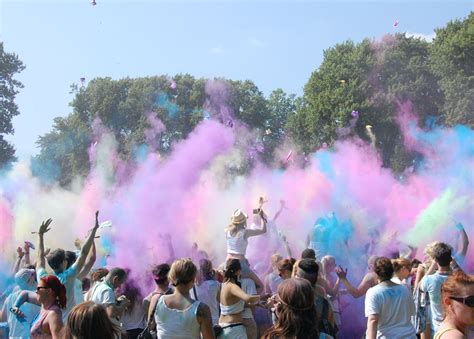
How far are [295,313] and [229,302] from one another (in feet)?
7.70

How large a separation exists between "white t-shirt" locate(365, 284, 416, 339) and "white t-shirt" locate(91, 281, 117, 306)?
2.58 m

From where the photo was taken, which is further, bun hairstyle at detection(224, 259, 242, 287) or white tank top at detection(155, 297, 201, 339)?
bun hairstyle at detection(224, 259, 242, 287)

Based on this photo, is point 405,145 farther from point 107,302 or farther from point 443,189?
point 107,302

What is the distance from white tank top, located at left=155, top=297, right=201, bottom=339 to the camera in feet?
16.4

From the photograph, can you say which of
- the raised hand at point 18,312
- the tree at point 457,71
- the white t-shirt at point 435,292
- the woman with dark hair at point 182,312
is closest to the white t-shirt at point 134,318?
the raised hand at point 18,312

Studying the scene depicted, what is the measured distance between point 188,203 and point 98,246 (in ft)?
10.6

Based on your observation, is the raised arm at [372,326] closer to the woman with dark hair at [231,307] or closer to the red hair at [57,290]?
the woman with dark hair at [231,307]

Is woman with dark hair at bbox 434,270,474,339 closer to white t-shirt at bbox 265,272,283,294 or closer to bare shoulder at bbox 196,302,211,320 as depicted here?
bare shoulder at bbox 196,302,211,320

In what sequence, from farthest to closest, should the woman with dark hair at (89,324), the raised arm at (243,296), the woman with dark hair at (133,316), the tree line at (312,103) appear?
the tree line at (312,103), the woman with dark hair at (133,316), the raised arm at (243,296), the woman with dark hair at (89,324)

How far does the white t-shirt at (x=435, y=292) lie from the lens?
20.7ft

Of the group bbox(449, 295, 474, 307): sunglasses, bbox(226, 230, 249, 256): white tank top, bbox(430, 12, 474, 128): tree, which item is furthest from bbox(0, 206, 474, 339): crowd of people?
bbox(430, 12, 474, 128): tree

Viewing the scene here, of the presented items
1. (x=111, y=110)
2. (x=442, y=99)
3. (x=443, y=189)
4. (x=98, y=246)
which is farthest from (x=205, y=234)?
(x=111, y=110)

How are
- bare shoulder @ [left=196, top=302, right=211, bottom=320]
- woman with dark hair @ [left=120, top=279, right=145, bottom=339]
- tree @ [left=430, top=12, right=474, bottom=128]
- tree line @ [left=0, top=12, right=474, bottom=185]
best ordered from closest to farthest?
bare shoulder @ [left=196, top=302, right=211, bottom=320] → woman with dark hair @ [left=120, top=279, right=145, bottom=339] → tree @ [left=430, top=12, right=474, bottom=128] → tree line @ [left=0, top=12, right=474, bottom=185]

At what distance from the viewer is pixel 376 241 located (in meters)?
14.1
